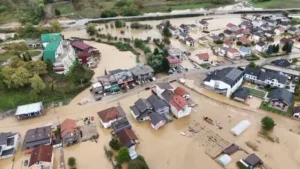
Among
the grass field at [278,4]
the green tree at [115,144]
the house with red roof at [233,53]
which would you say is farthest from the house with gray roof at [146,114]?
the grass field at [278,4]

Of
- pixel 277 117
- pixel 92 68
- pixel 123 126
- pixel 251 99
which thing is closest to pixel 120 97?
pixel 123 126

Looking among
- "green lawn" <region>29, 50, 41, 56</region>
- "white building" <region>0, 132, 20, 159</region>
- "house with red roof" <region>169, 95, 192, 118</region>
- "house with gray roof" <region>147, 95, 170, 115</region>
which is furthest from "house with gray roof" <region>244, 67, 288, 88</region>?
"green lawn" <region>29, 50, 41, 56</region>

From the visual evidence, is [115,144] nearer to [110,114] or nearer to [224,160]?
[110,114]

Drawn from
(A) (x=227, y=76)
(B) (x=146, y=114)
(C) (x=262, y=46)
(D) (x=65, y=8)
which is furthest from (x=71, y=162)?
(D) (x=65, y=8)

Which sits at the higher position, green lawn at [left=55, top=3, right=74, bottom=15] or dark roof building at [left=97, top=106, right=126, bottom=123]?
green lawn at [left=55, top=3, right=74, bottom=15]

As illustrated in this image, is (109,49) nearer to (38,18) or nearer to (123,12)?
(123,12)

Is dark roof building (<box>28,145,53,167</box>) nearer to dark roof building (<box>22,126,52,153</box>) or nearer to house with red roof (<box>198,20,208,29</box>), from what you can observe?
dark roof building (<box>22,126,52,153</box>)
